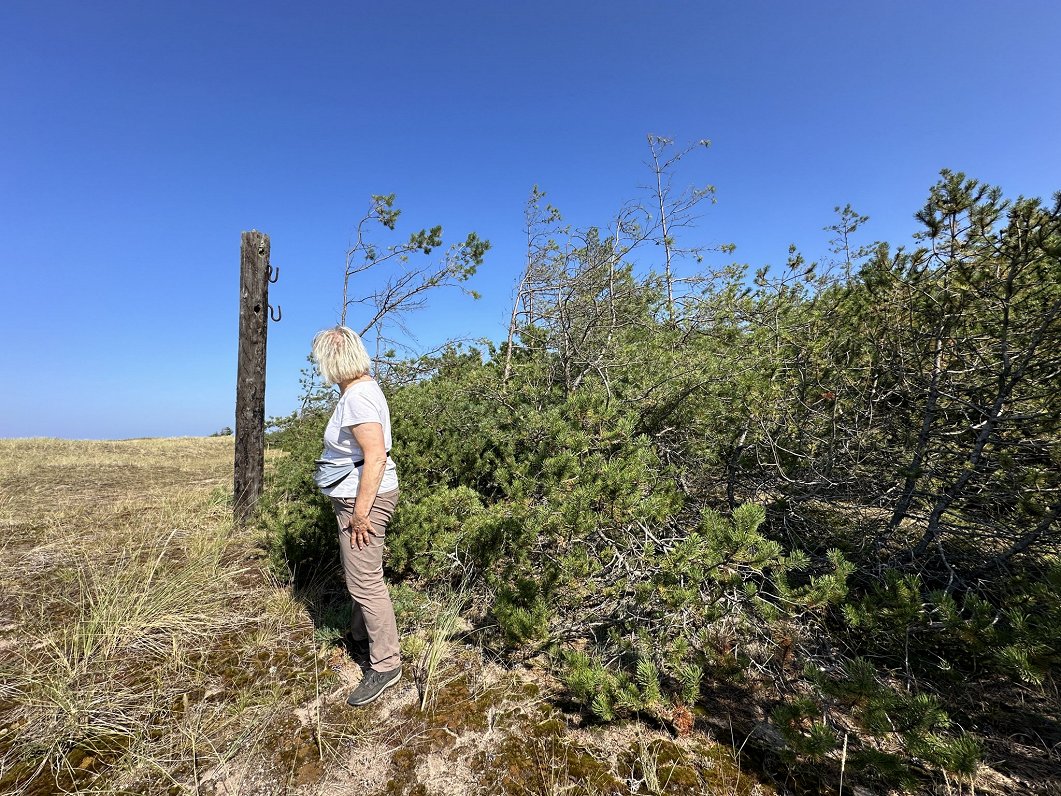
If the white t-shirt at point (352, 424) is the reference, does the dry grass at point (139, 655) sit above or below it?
below

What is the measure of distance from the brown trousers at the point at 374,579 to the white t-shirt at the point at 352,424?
70 millimetres

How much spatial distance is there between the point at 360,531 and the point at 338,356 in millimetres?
996

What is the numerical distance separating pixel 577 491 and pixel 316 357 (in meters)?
1.74

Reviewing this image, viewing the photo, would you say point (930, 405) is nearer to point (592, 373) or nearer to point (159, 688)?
point (592, 373)

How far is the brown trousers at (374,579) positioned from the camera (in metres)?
2.36

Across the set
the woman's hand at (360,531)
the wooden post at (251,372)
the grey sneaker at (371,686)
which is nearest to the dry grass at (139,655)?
the grey sneaker at (371,686)

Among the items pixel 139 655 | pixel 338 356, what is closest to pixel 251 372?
pixel 139 655

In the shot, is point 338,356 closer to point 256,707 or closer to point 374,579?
point 374,579

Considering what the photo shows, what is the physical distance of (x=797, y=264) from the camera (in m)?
3.96

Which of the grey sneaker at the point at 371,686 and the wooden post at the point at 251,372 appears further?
the wooden post at the point at 251,372

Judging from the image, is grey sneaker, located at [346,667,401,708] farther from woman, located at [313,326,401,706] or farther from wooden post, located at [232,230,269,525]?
wooden post, located at [232,230,269,525]

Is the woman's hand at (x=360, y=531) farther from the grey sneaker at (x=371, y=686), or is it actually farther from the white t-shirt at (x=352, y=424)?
the grey sneaker at (x=371, y=686)

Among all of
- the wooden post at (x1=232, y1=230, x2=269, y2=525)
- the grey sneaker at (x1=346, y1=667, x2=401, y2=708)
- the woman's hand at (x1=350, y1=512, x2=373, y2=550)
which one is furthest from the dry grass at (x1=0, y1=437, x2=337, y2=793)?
the woman's hand at (x1=350, y1=512, x2=373, y2=550)

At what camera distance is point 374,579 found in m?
2.41
